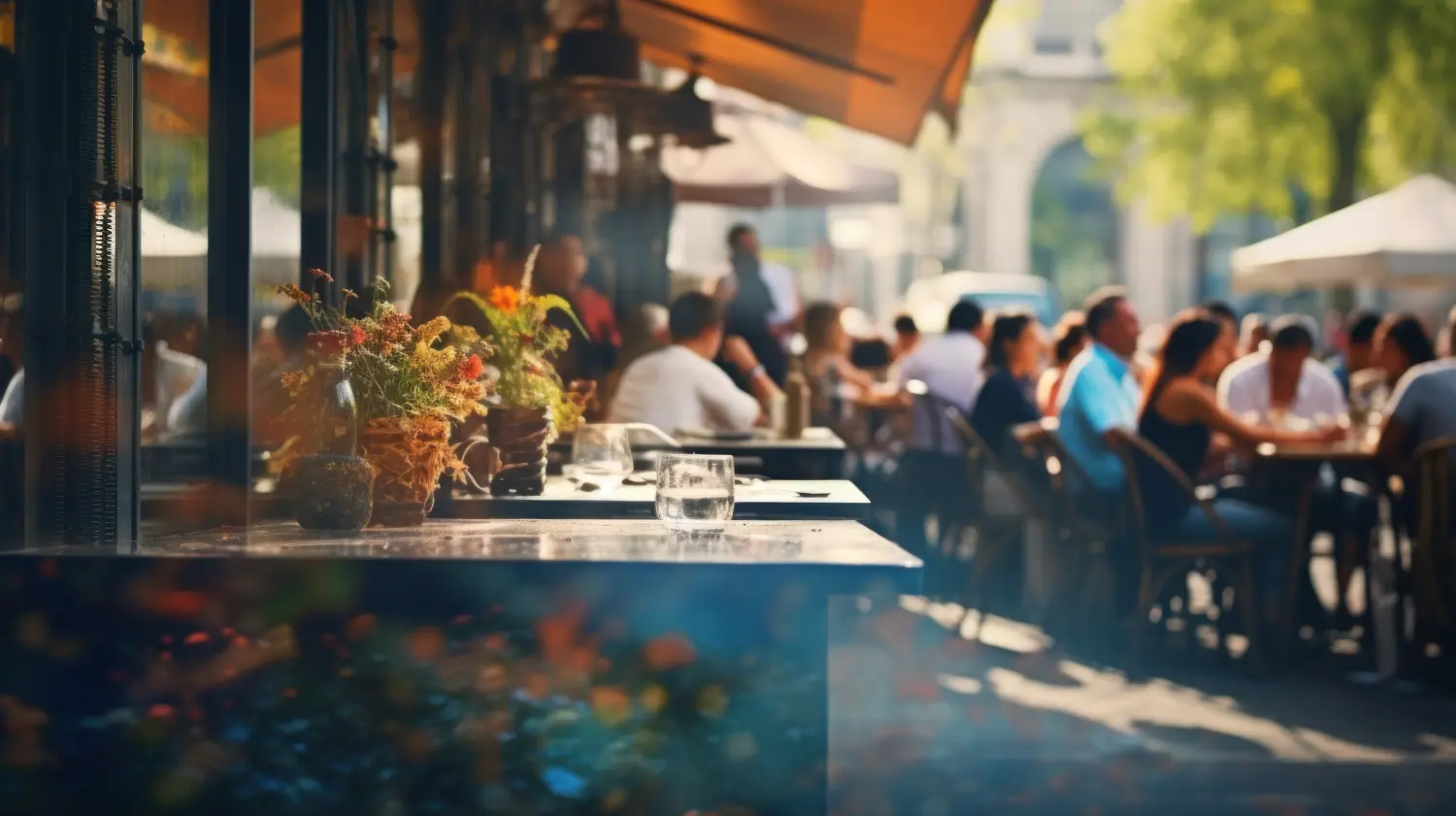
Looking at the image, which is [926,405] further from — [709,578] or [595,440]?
[709,578]

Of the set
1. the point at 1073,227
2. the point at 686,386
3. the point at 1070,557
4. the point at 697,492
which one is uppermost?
the point at 1073,227

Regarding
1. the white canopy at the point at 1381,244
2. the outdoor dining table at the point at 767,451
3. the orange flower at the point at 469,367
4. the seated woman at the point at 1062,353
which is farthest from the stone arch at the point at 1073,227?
the orange flower at the point at 469,367

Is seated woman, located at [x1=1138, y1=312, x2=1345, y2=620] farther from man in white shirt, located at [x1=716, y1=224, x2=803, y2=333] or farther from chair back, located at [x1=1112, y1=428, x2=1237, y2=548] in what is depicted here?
man in white shirt, located at [x1=716, y1=224, x2=803, y2=333]

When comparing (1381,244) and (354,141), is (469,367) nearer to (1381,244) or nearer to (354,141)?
(354,141)

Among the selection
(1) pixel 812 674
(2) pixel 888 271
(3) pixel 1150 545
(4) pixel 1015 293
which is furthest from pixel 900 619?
(2) pixel 888 271

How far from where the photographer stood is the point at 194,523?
4402 millimetres

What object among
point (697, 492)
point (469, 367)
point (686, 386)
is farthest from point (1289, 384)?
point (697, 492)

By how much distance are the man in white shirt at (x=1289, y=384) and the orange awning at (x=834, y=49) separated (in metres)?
2.14

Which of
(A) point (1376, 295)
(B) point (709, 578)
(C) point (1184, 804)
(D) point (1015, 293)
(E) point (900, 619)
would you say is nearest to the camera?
(B) point (709, 578)

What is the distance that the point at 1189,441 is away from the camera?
8.36 metres

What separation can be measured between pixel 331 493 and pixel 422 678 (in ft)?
1.99

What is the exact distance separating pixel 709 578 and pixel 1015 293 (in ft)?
92.0

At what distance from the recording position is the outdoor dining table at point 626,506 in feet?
14.0

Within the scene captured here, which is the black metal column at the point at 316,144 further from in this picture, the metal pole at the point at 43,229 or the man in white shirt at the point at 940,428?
the man in white shirt at the point at 940,428
